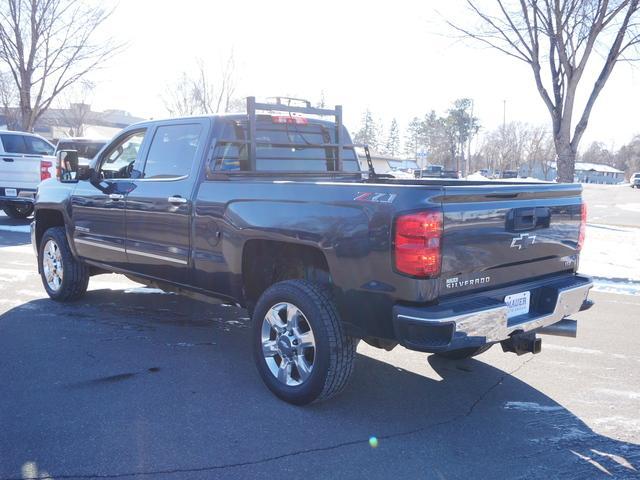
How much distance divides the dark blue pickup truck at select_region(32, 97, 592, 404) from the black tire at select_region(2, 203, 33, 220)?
9749mm

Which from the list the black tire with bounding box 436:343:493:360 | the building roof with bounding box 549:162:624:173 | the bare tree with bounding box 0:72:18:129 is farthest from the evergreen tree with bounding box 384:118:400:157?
the black tire with bounding box 436:343:493:360

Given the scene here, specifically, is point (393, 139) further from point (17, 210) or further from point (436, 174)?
point (17, 210)

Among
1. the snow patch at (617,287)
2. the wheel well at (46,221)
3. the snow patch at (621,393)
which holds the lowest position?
the snow patch at (621,393)

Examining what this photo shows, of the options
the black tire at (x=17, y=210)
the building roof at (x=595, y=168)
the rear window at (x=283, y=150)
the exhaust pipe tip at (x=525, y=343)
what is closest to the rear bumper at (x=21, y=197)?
the black tire at (x=17, y=210)

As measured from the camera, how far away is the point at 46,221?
6.82 metres

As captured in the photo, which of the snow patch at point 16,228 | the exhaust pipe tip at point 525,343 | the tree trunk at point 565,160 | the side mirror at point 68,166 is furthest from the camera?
the tree trunk at point 565,160

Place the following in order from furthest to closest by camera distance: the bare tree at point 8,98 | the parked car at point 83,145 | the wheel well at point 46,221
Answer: the bare tree at point 8,98 < the parked car at point 83,145 < the wheel well at point 46,221

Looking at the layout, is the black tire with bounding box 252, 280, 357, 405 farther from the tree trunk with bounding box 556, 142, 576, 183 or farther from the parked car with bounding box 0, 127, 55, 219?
the parked car with bounding box 0, 127, 55, 219

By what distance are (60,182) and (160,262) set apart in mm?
1944

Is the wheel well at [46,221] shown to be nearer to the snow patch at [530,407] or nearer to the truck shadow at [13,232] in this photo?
the truck shadow at [13,232]

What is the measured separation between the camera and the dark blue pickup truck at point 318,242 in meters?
3.39

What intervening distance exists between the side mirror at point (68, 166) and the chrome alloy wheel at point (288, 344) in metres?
2.97

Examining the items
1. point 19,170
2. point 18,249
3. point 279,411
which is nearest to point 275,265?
point 279,411

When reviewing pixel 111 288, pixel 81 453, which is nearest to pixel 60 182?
pixel 111 288
